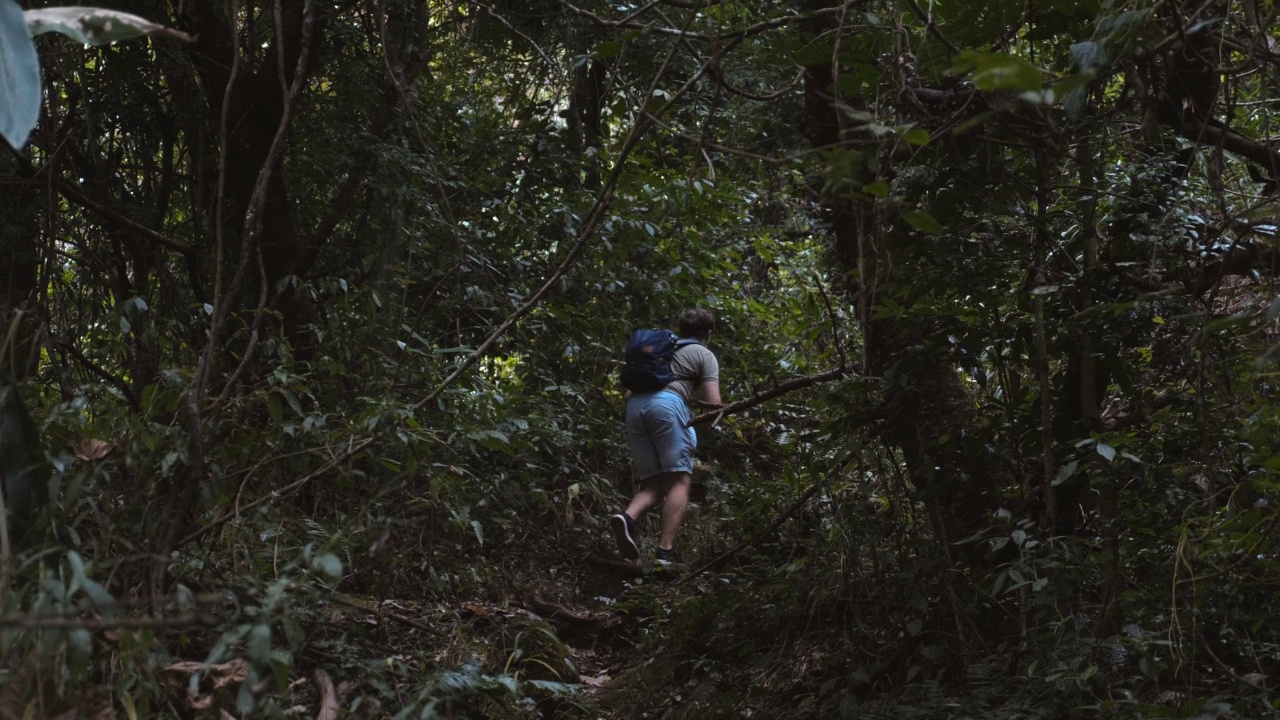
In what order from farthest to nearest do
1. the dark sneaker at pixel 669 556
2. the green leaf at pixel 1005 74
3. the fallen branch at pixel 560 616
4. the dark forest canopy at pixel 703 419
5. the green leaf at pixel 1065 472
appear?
the dark sneaker at pixel 669 556, the fallen branch at pixel 560 616, the green leaf at pixel 1065 472, the dark forest canopy at pixel 703 419, the green leaf at pixel 1005 74

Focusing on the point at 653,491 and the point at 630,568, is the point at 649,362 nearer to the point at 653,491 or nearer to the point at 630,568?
the point at 653,491

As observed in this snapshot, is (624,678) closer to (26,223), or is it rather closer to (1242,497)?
(1242,497)

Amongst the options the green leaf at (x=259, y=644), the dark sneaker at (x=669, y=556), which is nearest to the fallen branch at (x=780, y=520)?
the dark sneaker at (x=669, y=556)

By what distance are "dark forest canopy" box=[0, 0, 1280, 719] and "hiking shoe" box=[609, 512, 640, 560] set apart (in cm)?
19

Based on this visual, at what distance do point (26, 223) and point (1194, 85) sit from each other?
4.43 meters

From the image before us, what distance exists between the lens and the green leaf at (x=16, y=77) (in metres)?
1.78

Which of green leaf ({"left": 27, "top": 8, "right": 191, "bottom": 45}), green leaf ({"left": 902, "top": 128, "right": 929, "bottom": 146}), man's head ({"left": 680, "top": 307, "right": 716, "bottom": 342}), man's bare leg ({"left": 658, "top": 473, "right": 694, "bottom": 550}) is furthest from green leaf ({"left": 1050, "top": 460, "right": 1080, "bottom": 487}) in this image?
man's head ({"left": 680, "top": 307, "right": 716, "bottom": 342})

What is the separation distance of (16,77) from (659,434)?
174 inches

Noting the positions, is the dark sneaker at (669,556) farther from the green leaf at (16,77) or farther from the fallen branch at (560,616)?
the green leaf at (16,77)

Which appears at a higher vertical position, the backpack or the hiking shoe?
the backpack

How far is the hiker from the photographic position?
233 inches

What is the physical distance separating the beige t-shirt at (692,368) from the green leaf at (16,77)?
4.50 m

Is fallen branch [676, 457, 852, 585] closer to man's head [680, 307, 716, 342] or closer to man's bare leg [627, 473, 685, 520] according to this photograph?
man's bare leg [627, 473, 685, 520]

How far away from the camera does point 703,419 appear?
4.59 meters
